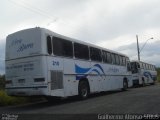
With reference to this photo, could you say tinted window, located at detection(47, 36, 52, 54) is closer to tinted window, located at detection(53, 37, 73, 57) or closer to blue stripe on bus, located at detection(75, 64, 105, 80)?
tinted window, located at detection(53, 37, 73, 57)

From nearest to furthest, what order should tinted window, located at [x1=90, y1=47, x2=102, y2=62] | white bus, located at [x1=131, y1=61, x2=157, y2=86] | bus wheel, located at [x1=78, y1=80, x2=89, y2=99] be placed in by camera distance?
1. bus wheel, located at [x1=78, y1=80, x2=89, y2=99]
2. tinted window, located at [x1=90, y1=47, x2=102, y2=62]
3. white bus, located at [x1=131, y1=61, x2=157, y2=86]

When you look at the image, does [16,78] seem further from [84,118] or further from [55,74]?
[84,118]

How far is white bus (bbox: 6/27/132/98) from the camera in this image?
16.2m

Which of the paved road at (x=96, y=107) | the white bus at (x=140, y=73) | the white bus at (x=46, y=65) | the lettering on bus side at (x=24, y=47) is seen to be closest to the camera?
the paved road at (x=96, y=107)

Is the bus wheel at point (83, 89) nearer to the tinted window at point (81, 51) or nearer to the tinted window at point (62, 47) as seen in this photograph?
the tinted window at point (81, 51)

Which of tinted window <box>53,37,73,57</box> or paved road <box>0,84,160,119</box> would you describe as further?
tinted window <box>53,37,73,57</box>

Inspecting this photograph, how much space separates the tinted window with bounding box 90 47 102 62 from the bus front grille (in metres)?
4.51

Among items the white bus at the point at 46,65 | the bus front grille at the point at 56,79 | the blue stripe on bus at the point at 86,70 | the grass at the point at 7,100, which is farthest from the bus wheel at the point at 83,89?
the grass at the point at 7,100

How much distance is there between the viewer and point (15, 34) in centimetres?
1759

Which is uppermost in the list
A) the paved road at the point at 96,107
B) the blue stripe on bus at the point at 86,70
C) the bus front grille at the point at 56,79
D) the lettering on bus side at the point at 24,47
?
the lettering on bus side at the point at 24,47

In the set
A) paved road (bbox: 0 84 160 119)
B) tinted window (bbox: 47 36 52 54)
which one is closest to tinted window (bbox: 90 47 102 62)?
paved road (bbox: 0 84 160 119)

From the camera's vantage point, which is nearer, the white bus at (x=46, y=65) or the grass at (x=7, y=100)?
the white bus at (x=46, y=65)

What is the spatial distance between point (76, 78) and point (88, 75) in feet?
6.16

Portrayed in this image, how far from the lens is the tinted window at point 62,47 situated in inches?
675
